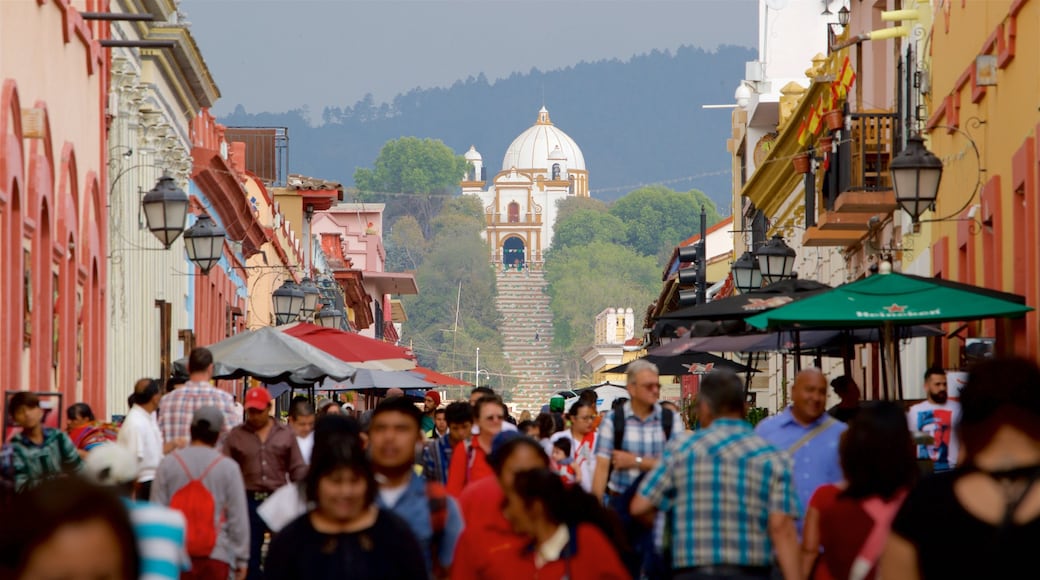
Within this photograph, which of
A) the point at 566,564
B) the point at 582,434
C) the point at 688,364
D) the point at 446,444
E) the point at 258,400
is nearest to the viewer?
the point at 566,564

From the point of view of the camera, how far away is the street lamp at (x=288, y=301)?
84.0 feet

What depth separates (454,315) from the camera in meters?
181

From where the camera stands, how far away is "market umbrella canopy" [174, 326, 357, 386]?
1720 centimetres

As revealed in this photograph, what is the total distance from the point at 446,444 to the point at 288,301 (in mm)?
14129

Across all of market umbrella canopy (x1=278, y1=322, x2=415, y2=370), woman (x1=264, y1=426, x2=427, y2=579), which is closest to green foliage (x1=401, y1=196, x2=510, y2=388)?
market umbrella canopy (x1=278, y1=322, x2=415, y2=370)

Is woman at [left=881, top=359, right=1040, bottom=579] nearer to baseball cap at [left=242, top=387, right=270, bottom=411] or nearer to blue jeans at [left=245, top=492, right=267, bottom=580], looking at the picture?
blue jeans at [left=245, top=492, right=267, bottom=580]

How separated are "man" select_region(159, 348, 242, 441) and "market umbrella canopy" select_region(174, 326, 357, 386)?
11.7ft

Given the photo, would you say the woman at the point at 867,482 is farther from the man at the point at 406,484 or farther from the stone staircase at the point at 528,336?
the stone staircase at the point at 528,336

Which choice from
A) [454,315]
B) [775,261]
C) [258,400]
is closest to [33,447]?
[258,400]

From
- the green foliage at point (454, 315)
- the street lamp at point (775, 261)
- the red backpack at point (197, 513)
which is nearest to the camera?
the red backpack at point (197, 513)

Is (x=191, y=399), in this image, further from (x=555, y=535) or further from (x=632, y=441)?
(x=555, y=535)

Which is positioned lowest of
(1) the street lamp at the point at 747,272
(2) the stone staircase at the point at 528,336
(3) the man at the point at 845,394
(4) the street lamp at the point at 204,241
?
(2) the stone staircase at the point at 528,336

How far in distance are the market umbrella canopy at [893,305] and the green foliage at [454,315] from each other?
126885 mm

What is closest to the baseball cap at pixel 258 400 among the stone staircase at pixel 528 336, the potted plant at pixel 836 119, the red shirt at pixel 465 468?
the red shirt at pixel 465 468
